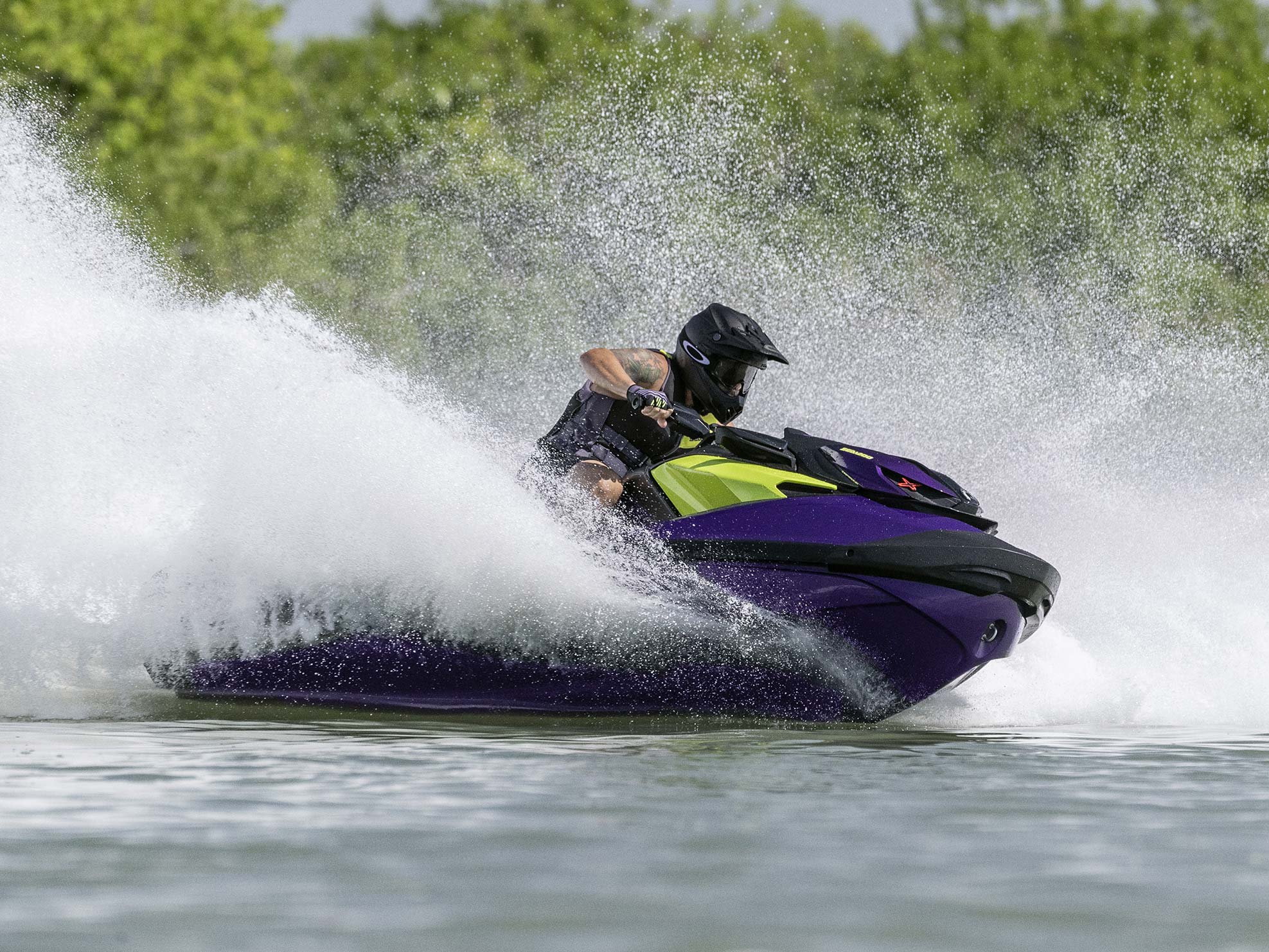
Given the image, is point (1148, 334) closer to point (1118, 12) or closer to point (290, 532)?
point (1118, 12)

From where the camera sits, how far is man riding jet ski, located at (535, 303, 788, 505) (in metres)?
6.09

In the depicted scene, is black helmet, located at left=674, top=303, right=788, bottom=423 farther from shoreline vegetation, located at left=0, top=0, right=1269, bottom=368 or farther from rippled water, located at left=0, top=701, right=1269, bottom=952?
shoreline vegetation, located at left=0, top=0, right=1269, bottom=368

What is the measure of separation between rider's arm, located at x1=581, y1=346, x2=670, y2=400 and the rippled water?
1.55 metres

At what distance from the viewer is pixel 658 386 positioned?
6.19 metres

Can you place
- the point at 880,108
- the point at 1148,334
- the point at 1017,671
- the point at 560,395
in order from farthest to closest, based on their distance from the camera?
the point at 880,108 < the point at 1148,334 < the point at 560,395 < the point at 1017,671

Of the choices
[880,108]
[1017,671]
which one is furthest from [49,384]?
[880,108]

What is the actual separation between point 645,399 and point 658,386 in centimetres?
47

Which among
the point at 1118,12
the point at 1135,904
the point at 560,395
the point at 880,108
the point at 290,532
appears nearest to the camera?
the point at 1135,904

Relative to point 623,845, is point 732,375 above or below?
above

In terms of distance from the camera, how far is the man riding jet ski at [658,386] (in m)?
6.09

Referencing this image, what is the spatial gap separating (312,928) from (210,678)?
3.81 metres

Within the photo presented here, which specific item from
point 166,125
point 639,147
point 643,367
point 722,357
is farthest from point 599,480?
point 166,125

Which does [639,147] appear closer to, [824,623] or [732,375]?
[732,375]

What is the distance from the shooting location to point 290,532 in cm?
618
